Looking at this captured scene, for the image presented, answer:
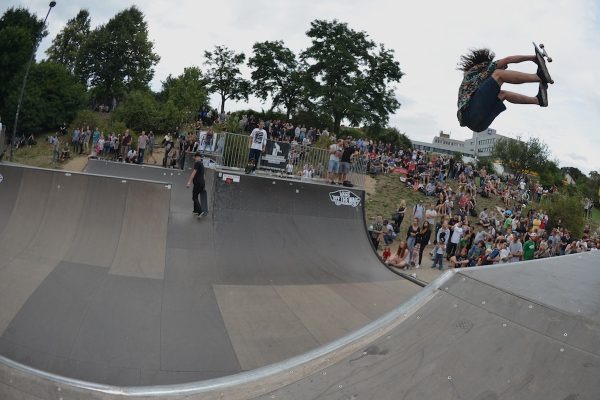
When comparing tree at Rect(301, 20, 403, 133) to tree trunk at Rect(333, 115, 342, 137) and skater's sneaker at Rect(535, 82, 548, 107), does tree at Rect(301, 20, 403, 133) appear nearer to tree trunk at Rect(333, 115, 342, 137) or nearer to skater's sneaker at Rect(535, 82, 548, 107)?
tree trunk at Rect(333, 115, 342, 137)

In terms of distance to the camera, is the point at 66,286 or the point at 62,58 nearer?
the point at 66,286

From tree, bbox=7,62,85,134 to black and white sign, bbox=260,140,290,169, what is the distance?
94.2ft

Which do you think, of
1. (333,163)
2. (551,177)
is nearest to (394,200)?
(333,163)

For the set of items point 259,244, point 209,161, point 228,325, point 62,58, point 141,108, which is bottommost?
point 228,325

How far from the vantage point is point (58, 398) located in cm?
360

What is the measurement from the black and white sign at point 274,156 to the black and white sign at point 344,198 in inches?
125

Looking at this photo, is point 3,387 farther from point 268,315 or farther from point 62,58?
point 62,58

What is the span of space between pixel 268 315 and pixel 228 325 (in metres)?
0.74

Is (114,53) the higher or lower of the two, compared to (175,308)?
higher

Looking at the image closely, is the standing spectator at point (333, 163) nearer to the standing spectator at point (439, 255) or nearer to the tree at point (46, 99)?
the standing spectator at point (439, 255)

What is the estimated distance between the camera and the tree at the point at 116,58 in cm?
5409

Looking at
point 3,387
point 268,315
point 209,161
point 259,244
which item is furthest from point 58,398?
point 209,161

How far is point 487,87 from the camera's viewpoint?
4336mm

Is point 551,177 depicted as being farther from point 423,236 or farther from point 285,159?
point 285,159
